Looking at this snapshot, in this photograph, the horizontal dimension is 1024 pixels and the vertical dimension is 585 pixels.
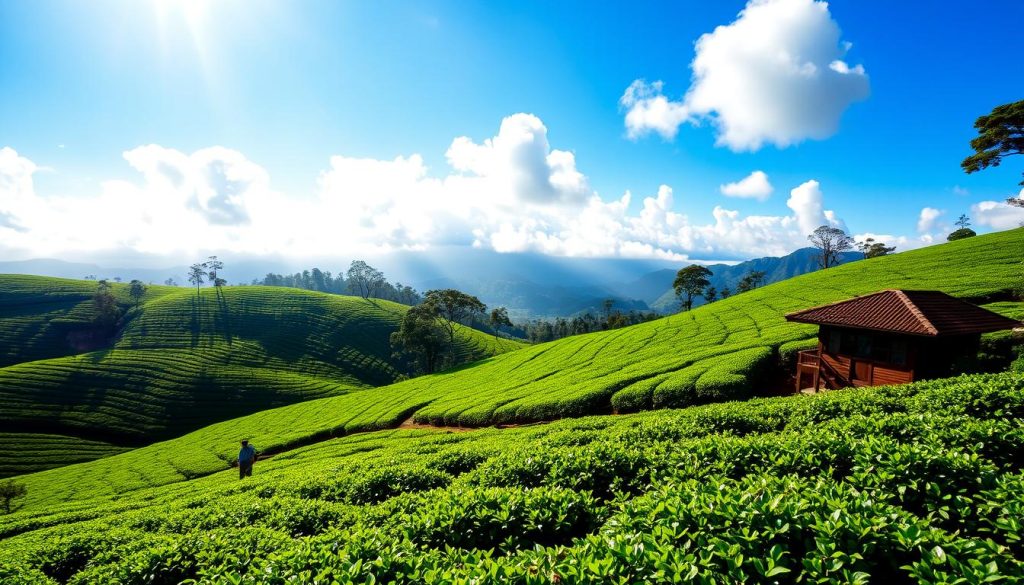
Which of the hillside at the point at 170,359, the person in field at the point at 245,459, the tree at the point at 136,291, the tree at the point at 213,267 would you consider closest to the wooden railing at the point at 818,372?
the person in field at the point at 245,459

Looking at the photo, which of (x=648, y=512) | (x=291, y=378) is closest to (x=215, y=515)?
(x=648, y=512)

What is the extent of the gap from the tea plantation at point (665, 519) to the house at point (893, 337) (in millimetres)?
8112

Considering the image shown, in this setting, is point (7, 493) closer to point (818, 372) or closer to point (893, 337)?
point (818, 372)

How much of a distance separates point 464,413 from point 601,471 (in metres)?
23.2

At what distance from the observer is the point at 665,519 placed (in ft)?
16.4

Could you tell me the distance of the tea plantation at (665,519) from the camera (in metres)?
4.11

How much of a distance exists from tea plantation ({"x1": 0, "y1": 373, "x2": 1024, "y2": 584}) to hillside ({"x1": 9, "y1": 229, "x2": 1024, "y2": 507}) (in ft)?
44.0

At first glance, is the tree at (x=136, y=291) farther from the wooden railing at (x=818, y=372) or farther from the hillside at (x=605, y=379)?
the wooden railing at (x=818, y=372)

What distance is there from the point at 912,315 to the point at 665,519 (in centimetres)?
2157

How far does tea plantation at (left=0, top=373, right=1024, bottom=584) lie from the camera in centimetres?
411

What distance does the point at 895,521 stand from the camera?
457cm

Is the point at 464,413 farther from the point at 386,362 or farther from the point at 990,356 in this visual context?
the point at 386,362

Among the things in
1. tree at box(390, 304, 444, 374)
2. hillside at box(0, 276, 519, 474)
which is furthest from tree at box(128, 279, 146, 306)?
tree at box(390, 304, 444, 374)

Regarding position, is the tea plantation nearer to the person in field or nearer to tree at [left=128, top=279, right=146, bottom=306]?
the person in field
